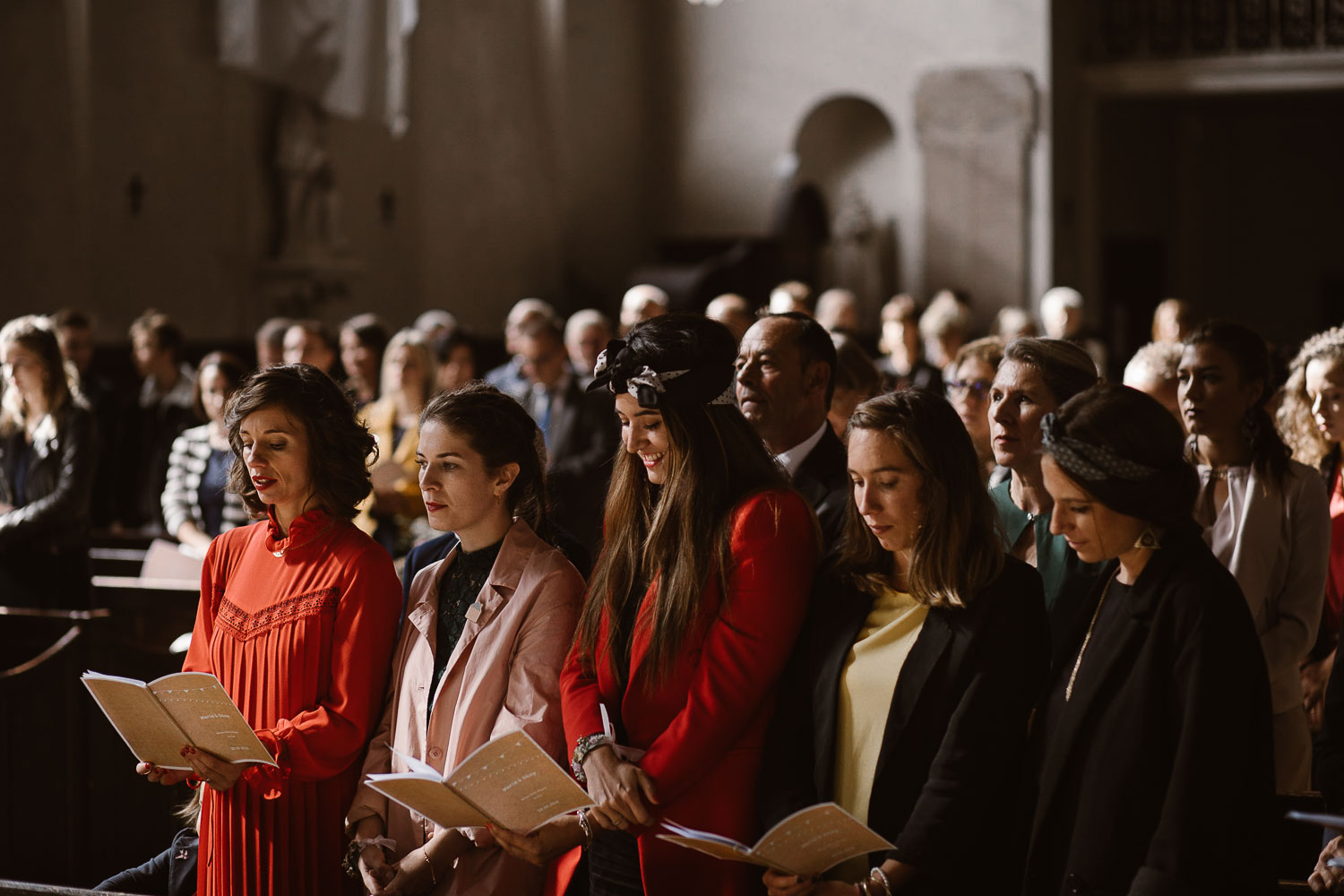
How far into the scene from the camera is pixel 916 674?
2.45 meters

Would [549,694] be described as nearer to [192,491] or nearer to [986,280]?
[192,491]

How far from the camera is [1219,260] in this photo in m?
18.6

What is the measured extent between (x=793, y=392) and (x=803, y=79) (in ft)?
40.5

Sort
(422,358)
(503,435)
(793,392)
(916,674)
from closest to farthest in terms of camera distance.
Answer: (916,674) < (503,435) < (793,392) < (422,358)

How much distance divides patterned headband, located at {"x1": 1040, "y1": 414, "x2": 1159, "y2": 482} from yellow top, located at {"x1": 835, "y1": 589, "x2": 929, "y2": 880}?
0.37m

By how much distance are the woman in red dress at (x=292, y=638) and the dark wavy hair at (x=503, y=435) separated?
0.80 feet

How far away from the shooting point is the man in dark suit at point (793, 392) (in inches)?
136

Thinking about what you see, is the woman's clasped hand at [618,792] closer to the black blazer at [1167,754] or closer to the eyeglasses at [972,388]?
the black blazer at [1167,754]

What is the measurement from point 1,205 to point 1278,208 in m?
14.8

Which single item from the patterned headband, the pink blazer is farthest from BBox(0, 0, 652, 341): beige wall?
the patterned headband

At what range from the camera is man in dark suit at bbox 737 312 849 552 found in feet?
11.3

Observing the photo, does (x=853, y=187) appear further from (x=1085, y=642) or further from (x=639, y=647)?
(x=1085, y=642)

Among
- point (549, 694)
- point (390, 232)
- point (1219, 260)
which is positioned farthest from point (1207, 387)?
point (1219, 260)

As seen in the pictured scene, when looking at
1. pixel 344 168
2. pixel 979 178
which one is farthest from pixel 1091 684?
pixel 979 178
